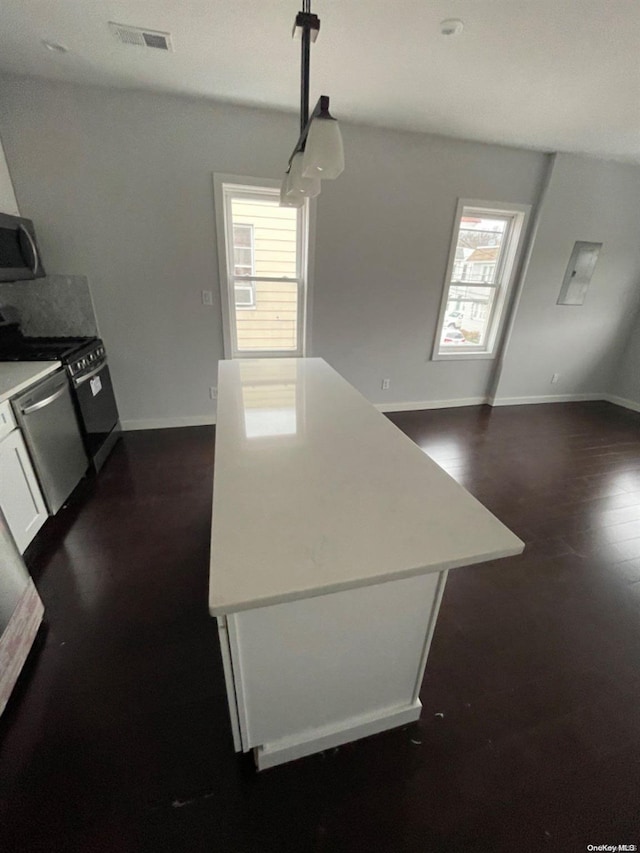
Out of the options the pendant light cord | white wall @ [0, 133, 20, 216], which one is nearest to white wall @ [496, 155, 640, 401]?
the pendant light cord

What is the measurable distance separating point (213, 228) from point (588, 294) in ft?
14.2

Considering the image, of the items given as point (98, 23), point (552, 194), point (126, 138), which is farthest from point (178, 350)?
point (552, 194)

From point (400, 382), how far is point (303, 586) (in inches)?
138

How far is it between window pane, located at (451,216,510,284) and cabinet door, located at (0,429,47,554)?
400cm

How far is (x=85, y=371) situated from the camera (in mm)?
2523

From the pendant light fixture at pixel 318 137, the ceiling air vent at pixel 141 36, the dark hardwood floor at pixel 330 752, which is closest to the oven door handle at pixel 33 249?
the ceiling air vent at pixel 141 36

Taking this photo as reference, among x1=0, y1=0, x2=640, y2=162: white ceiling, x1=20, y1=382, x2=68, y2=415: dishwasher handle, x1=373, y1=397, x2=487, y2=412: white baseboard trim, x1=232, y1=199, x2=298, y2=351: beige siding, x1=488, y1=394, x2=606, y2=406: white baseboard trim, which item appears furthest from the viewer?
x1=488, y1=394, x2=606, y2=406: white baseboard trim

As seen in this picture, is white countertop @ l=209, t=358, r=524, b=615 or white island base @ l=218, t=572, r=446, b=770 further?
white island base @ l=218, t=572, r=446, b=770

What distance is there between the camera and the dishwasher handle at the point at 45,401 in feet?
6.18

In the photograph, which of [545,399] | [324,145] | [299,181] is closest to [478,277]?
[545,399]

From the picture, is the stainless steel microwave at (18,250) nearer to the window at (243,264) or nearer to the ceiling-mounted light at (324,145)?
the window at (243,264)

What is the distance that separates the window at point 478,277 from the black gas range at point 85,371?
3349 millimetres

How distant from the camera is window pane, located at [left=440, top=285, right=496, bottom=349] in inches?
152

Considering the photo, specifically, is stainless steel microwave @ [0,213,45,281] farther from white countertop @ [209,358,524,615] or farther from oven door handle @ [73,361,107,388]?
white countertop @ [209,358,524,615]
